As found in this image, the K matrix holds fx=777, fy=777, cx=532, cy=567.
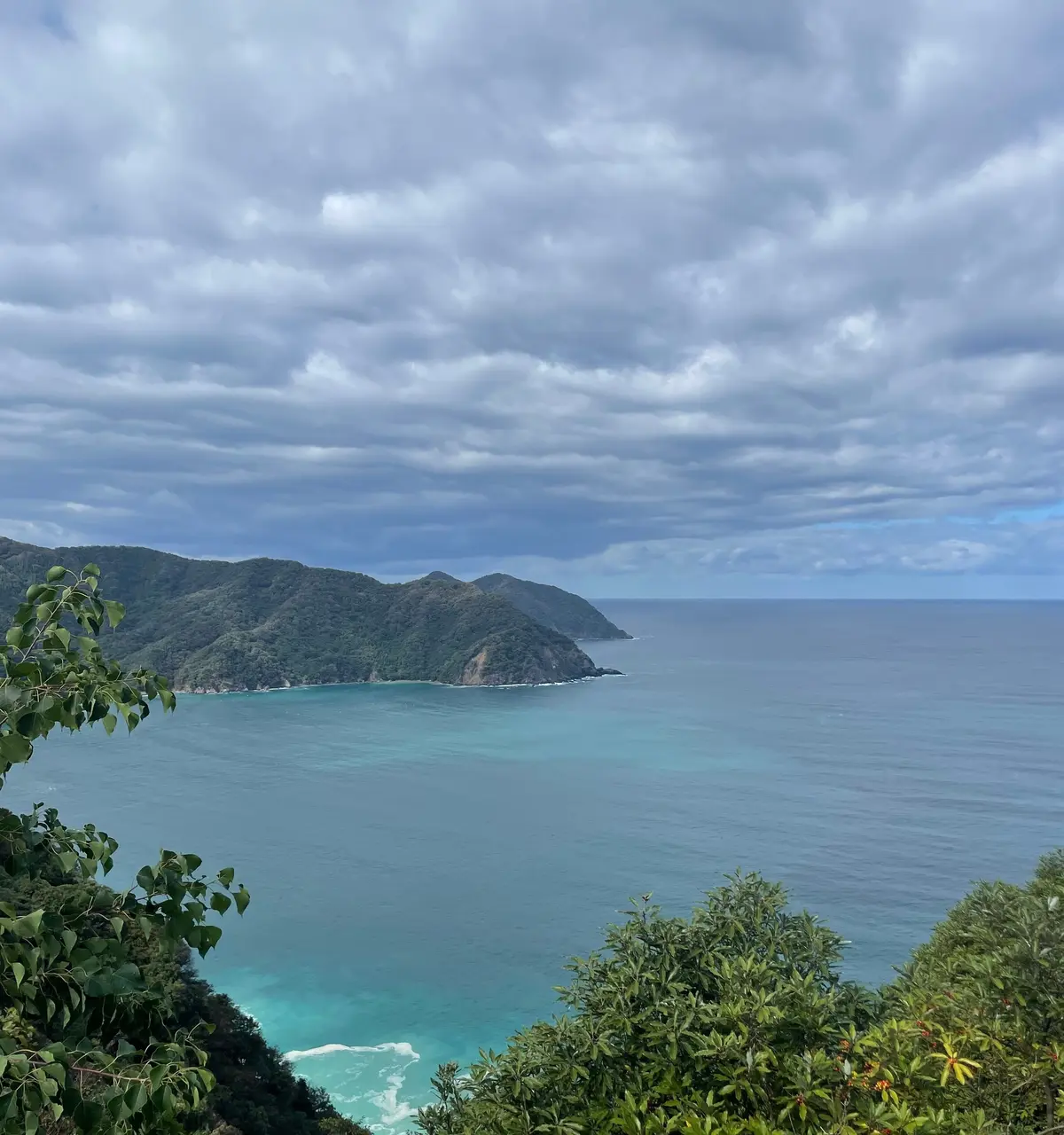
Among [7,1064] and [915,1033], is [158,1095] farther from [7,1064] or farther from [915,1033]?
[915,1033]

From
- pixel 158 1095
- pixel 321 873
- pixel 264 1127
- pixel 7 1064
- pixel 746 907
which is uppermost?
pixel 7 1064

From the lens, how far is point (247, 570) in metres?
192

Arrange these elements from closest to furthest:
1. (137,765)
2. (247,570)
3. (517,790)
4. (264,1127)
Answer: (264,1127) < (517,790) < (137,765) < (247,570)

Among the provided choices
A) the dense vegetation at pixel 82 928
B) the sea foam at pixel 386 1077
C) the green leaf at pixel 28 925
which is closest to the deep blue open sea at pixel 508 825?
the sea foam at pixel 386 1077

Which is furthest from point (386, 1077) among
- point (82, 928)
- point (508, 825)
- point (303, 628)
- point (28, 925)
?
point (303, 628)

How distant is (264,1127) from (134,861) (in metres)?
43.3

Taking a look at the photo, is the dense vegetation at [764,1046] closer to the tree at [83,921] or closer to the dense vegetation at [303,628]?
the tree at [83,921]

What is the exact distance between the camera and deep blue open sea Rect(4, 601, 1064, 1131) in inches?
1710

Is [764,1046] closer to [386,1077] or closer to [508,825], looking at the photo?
[386,1077]

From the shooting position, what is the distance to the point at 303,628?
173875 mm

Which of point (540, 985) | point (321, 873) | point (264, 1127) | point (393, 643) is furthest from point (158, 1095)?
point (393, 643)

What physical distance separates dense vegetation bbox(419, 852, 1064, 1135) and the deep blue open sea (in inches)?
498

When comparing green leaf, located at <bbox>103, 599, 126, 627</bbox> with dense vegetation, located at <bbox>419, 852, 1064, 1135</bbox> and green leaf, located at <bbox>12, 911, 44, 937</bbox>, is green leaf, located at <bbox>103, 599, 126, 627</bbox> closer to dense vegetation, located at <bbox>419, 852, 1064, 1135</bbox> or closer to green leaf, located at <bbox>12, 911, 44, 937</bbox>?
green leaf, located at <bbox>12, 911, 44, 937</bbox>

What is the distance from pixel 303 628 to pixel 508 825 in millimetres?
113872
